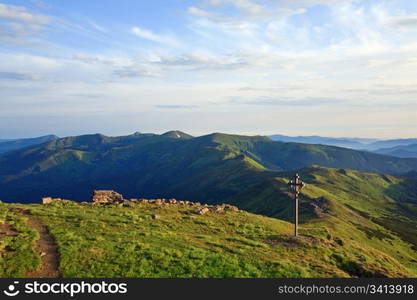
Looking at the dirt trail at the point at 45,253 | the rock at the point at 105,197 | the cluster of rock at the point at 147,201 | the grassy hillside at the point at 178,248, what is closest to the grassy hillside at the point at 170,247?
the grassy hillside at the point at 178,248

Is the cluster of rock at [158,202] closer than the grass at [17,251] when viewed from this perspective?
No

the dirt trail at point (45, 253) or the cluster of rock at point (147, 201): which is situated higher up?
the dirt trail at point (45, 253)

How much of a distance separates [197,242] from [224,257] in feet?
18.9

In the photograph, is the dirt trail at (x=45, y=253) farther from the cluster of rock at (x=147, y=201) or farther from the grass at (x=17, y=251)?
the cluster of rock at (x=147, y=201)

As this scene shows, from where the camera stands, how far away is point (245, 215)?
179 ft

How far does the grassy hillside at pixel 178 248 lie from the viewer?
26672 millimetres

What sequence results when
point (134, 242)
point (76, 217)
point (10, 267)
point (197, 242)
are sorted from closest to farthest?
point (10, 267) → point (134, 242) → point (197, 242) → point (76, 217)

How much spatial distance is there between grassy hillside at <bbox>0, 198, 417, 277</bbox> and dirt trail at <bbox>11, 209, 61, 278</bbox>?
520 mm

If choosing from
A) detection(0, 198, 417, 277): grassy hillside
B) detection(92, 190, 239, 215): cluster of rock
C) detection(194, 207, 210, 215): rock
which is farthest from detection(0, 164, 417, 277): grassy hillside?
detection(92, 190, 239, 215): cluster of rock

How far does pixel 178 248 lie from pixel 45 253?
36.4 ft

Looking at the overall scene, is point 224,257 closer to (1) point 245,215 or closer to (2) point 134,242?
(2) point 134,242

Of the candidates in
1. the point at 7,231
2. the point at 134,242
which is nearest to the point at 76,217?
the point at 7,231

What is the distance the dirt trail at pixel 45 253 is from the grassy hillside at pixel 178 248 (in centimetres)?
→ 52

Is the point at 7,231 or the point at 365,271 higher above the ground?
the point at 7,231
